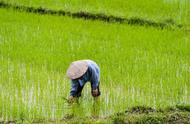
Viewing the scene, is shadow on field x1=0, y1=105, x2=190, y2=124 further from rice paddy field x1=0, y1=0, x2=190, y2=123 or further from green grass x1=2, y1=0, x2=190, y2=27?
green grass x1=2, y1=0, x2=190, y2=27

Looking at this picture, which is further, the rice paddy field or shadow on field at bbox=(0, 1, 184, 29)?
shadow on field at bbox=(0, 1, 184, 29)

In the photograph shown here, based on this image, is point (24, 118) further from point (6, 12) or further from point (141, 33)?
point (6, 12)

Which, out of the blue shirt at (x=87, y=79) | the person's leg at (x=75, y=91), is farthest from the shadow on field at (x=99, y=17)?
the person's leg at (x=75, y=91)

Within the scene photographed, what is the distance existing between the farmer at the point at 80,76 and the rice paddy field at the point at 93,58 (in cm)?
11

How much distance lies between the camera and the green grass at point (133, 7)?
9.92 metres

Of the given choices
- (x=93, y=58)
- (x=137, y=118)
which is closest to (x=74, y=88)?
(x=137, y=118)

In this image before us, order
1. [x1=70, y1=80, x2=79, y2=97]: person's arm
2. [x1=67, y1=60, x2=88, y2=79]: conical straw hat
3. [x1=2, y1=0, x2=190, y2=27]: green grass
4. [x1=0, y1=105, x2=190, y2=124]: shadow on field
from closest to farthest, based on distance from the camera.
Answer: [x1=0, y1=105, x2=190, y2=124]: shadow on field → [x1=67, y1=60, x2=88, y2=79]: conical straw hat → [x1=70, y1=80, x2=79, y2=97]: person's arm → [x1=2, y1=0, x2=190, y2=27]: green grass

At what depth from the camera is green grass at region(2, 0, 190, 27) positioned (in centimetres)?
992

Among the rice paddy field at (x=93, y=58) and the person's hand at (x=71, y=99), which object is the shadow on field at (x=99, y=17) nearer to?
the rice paddy field at (x=93, y=58)

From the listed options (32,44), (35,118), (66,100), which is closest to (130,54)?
(32,44)

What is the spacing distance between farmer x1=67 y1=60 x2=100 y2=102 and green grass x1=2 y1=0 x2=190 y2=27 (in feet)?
12.9

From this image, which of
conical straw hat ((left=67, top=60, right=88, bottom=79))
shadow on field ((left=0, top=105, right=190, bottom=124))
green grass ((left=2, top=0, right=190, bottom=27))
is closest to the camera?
shadow on field ((left=0, top=105, right=190, bottom=124))

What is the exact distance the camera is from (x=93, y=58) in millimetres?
7773

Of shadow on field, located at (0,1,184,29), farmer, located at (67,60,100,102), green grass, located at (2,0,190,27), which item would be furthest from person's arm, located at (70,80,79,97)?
green grass, located at (2,0,190,27)
